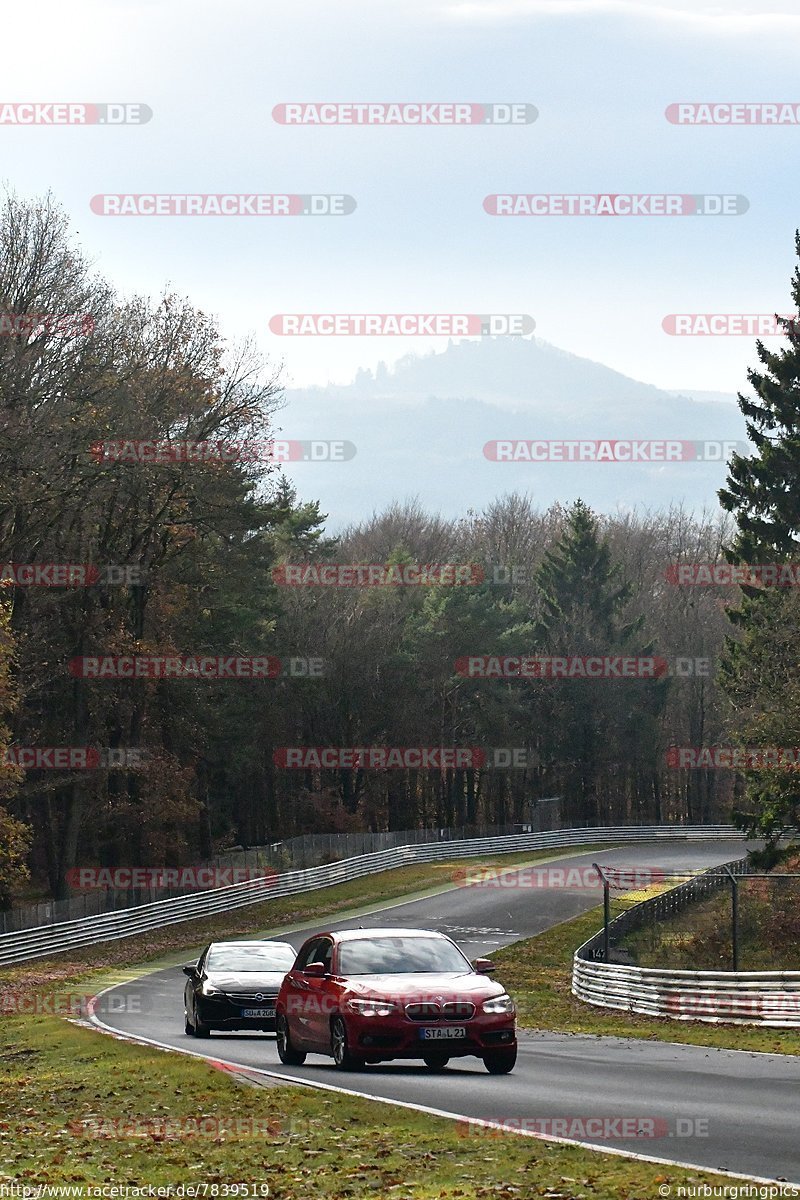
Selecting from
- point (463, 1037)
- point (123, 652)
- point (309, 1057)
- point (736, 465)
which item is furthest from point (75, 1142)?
point (736, 465)

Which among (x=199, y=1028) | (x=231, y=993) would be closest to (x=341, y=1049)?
(x=231, y=993)

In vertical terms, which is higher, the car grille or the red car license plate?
the car grille

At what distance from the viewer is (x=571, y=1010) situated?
29.8 m

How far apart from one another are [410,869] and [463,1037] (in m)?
50.8

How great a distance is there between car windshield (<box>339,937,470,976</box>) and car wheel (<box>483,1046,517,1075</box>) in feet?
3.35

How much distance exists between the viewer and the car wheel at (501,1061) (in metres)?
16.0

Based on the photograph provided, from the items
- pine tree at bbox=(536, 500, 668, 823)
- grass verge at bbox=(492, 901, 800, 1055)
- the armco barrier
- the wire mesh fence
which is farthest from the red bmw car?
pine tree at bbox=(536, 500, 668, 823)

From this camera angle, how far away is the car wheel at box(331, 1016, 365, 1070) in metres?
16.0

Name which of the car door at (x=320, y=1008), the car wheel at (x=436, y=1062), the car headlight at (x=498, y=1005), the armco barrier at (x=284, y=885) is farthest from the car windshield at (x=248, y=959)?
the armco barrier at (x=284, y=885)

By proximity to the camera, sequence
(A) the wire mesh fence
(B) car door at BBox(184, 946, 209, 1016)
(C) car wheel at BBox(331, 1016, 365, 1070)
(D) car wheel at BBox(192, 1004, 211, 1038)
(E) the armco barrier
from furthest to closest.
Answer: (E) the armco barrier, (A) the wire mesh fence, (B) car door at BBox(184, 946, 209, 1016), (D) car wheel at BBox(192, 1004, 211, 1038), (C) car wheel at BBox(331, 1016, 365, 1070)

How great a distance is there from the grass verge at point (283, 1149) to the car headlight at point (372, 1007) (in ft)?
2.55

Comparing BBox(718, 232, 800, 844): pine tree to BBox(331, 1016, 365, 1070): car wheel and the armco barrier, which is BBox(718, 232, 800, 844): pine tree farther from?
BBox(331, 1016, 365, 1070): car wheel

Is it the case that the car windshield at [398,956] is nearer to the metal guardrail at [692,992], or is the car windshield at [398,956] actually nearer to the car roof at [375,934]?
the car roof at [375,934]

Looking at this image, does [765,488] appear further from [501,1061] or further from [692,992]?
[501,1061]
